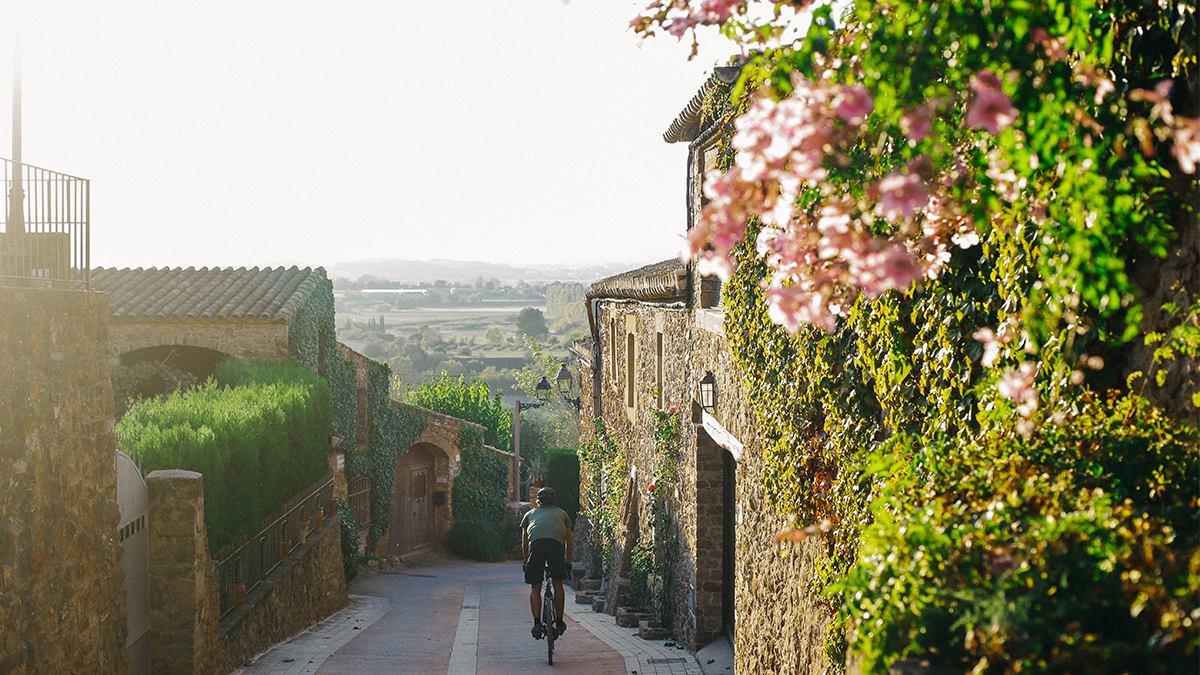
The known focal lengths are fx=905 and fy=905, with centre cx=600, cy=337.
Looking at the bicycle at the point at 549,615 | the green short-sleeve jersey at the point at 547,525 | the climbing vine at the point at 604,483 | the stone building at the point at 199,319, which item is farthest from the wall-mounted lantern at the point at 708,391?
the stone building at the point at 199,319

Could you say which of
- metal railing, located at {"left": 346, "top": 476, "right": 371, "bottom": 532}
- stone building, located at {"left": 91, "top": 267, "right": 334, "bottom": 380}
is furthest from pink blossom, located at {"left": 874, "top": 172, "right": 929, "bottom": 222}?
metal railing, located at {"left": 346, "top": 476, "right": 371, "bottom": 532}

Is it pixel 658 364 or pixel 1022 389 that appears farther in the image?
pixel 658 364

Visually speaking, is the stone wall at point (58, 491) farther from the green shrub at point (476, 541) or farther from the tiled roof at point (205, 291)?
the green shrub at point (476, 541)

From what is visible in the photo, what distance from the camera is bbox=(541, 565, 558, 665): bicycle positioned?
844 centimetres

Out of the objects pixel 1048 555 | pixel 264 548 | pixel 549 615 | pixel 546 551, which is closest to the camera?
pixel 1048 555

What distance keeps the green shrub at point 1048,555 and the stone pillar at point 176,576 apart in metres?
6.36

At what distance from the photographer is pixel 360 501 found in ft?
71.6

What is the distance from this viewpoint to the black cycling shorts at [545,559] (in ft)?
28.2

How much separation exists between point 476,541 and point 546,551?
17.9 meters

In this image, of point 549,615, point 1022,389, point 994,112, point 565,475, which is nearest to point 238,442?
point 549,615

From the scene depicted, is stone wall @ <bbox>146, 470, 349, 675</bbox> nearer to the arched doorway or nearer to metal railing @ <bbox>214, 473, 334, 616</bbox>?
metal railing @ <bbox>214, 473, 334, 616</bbox>

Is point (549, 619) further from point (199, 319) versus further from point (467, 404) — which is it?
point (467, 404)

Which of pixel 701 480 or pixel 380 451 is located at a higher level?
pixel 701 480

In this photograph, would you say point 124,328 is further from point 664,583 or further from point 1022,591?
point 1022,591
